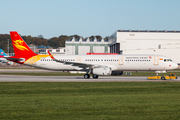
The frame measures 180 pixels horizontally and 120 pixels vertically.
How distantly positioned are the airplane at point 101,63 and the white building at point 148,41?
58.7 m

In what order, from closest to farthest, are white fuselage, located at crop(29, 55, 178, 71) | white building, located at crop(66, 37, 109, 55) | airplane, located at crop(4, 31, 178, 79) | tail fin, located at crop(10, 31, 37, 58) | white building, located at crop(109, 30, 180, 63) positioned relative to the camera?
airplane, located at crop(4, 31, 178, 79), white fuselage, located at crop(29, 55, 178, 71), tail fin, located at crop(10, 31, 37, 58), white building, located at crop(109, 30, 180, 63), white building, located at crop(66, 37, 109, 55)

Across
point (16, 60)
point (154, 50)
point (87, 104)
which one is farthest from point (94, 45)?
point (87, 104)

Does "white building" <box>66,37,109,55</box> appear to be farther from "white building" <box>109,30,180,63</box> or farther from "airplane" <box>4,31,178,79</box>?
"airplane" <box>4,31,178,79</box>

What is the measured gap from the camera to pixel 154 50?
99875 mm

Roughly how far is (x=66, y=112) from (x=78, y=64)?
27636 mm

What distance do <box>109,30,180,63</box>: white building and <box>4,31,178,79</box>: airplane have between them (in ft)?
193

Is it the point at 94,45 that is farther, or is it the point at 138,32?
the point at 94,45

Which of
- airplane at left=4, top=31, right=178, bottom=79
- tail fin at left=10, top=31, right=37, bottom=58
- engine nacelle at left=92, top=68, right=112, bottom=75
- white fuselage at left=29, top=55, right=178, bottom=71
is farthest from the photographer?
tail fin at left=10, top=31, right=37, bottom=58

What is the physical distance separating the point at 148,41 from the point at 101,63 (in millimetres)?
64185

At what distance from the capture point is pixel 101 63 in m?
41.9

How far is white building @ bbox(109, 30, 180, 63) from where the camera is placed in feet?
330

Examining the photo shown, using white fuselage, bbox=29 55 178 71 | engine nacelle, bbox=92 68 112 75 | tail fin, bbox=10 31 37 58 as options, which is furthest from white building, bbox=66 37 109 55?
engine nacelle, bbox=92 68 112 75

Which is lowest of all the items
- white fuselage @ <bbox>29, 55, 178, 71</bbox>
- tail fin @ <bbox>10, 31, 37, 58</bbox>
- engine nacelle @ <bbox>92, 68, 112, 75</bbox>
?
engine nacelle @ <bbox>92, 68, 112, 75</bbox>

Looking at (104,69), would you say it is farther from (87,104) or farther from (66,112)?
(66,112)
